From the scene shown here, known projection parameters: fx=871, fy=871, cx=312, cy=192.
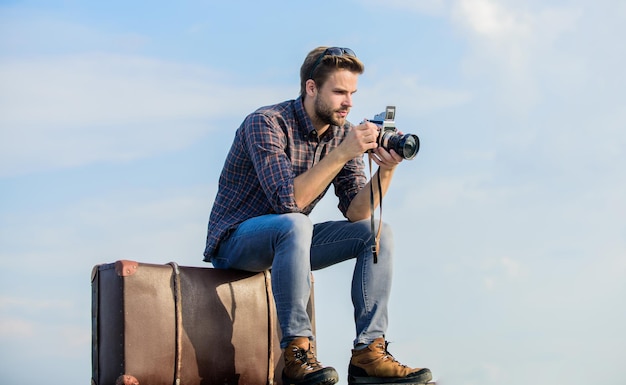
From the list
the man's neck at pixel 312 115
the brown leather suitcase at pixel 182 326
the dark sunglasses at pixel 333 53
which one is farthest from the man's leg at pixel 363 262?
the dark sunglasses at pixel 333 53

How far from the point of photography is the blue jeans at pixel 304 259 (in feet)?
13.0

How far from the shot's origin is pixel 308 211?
457 centimetres

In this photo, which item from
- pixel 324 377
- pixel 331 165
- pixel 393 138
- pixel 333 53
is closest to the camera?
pixel 324 377

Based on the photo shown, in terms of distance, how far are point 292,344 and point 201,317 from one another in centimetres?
Result: 62

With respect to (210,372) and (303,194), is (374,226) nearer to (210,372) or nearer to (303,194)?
(303,194)

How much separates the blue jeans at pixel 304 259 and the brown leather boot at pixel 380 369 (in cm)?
6

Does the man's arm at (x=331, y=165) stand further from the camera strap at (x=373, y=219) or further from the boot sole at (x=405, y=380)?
the boot sole at (x=405, y=380)

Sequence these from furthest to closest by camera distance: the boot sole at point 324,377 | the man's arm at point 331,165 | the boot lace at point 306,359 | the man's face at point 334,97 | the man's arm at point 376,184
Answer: the man's face at point 334,97 < the man's arm at point 376,184 < the man's arm at point 331,165 < the boot lace at point 306,359 < the boot sole at point 324,377

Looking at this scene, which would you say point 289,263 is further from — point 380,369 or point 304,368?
point 380,369

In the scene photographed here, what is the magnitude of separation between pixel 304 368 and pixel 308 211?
985 mm

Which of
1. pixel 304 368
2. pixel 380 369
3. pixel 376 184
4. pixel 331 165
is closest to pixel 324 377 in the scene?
pixel 304 368

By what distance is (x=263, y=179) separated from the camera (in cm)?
423

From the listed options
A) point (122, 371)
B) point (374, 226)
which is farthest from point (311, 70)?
point (122, 371)

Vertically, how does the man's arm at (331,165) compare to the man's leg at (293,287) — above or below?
above
